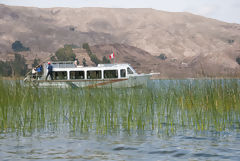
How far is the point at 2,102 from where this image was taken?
32.3ft

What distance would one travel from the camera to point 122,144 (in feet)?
28.7

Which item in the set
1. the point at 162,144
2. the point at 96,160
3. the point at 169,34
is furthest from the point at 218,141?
the point at 169,34

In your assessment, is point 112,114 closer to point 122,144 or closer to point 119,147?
point 122,144

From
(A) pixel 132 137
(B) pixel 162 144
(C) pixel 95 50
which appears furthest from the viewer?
(C) pixel 95 50

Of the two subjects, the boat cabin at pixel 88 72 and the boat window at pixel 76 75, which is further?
the boat window at pixel 76 75

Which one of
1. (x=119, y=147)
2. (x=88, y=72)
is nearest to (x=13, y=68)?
(x=119, y=147)

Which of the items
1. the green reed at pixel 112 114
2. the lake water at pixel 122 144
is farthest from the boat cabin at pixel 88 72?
the lake water at pixel 122 144

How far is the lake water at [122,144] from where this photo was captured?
778cm

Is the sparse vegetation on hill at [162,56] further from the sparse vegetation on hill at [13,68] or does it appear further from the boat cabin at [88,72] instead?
the boat cabin at [88,72]

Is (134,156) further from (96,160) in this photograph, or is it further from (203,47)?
(203,47)

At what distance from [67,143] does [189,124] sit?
12.0ft

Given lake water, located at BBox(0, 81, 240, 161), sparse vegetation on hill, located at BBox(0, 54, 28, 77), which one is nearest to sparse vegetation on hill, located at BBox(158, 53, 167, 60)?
sparse vegetation on hill, located at BBox(0, 54, 28, 77)

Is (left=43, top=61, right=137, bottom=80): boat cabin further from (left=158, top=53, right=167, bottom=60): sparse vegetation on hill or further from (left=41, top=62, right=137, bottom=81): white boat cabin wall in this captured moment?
(left=158, top=53, right=167, bottom=60): sparse vegetation on hill

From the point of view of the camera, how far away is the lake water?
7777 mm
